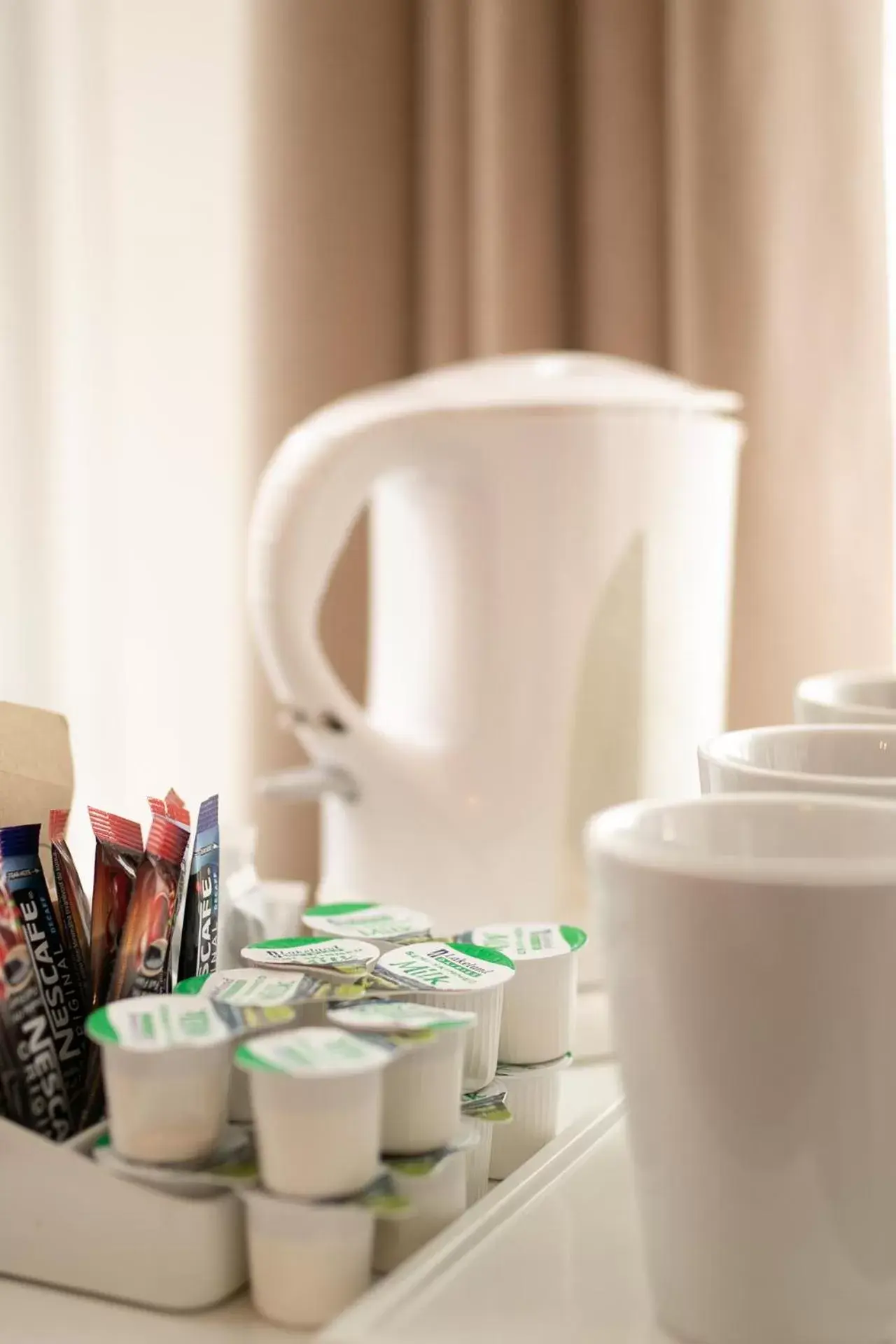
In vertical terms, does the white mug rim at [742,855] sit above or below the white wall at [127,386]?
below

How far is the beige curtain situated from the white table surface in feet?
1.92

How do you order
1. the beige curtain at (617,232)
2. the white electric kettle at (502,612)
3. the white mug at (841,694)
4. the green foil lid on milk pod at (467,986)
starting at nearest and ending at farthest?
the green foil lid on milk pod at (467,986) < the white mug at (841,694) < the white electric kettle at (502,612) < the beige curtain at (617,232)

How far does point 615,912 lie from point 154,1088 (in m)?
0.12

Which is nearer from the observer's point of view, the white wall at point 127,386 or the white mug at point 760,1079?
the white mug at point 760,1079

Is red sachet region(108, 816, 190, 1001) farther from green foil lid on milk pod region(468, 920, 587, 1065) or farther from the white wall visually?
the white wall

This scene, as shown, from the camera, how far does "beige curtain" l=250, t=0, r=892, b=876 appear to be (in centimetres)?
89

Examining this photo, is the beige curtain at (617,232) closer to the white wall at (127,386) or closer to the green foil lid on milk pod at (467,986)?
the white wall at (127,386)

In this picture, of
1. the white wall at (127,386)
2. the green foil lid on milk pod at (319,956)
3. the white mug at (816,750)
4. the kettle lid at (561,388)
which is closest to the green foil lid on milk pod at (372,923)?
the green foil lid on milk pod at (319,956)

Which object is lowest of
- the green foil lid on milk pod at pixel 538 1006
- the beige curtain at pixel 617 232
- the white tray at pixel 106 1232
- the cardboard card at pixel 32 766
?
the white tray at pixel 106 1232

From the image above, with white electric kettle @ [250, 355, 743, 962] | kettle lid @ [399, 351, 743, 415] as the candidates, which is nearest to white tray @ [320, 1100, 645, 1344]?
white electric kettle @ [250, 355, 743, 962]

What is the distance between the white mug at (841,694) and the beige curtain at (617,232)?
1.08ft

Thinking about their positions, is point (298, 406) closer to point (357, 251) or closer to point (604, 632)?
point (357, 251)

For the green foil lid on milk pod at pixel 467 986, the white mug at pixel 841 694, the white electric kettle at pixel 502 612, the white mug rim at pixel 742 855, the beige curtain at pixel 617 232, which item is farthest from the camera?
the beige curtain at pixel 617 232

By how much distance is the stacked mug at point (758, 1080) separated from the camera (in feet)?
0.95
